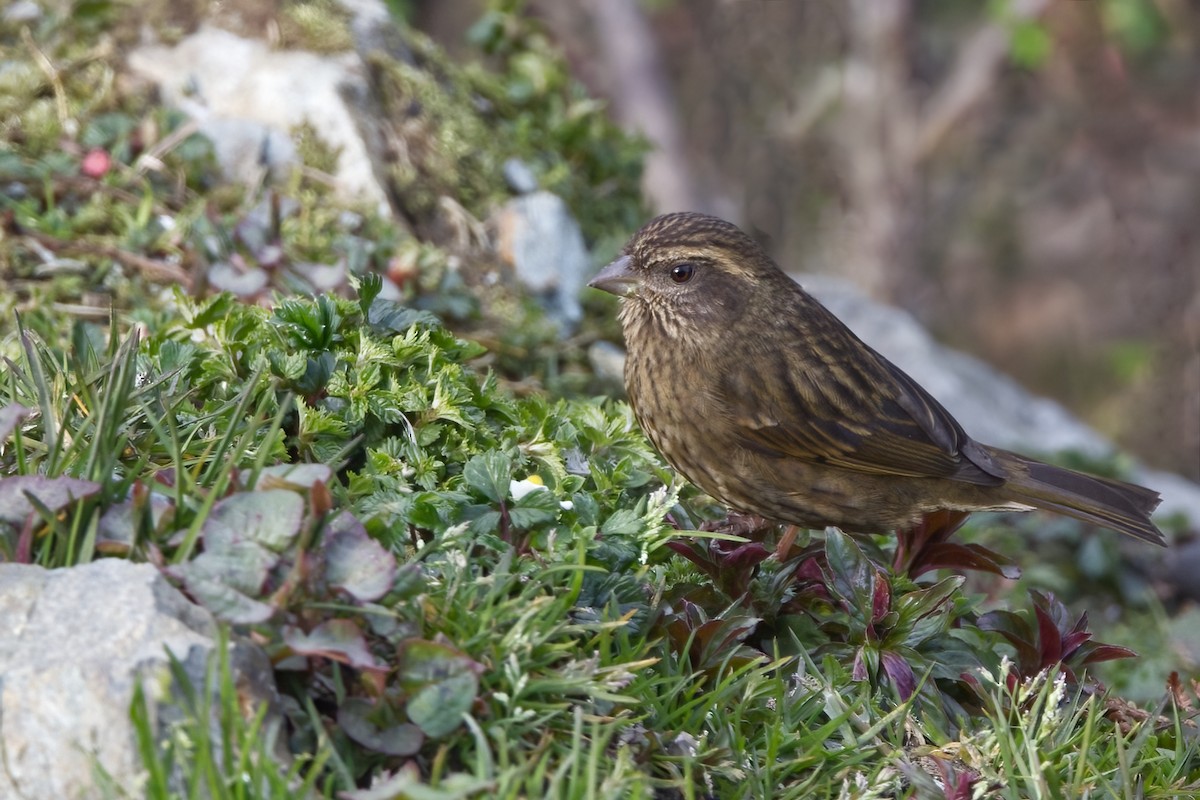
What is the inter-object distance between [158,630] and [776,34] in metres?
9.96

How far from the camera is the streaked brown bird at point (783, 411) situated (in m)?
3.96

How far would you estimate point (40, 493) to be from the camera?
2.53 metres

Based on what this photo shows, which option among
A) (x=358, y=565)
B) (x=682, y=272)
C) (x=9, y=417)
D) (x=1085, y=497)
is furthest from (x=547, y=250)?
(x=358, y=565)

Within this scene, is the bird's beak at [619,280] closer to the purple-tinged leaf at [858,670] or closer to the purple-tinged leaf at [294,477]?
the purple-tinged leaf at [858,670]

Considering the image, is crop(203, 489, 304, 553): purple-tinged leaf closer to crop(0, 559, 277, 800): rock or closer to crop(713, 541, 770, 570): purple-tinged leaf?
crop(0, 559, 277, 800): rock

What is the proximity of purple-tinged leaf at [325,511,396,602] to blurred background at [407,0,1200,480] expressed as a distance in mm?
8013

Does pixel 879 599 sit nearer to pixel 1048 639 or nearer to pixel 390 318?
pixel 1048 639

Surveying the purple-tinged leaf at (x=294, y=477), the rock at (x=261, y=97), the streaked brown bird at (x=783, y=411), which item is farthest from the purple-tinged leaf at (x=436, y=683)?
the rock at (x=261, y=97)

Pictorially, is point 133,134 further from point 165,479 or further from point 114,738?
point 114,738

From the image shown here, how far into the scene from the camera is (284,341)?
11.7 ft

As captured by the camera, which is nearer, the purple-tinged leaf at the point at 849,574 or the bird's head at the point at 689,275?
the purple-tinged leaf at the point at 849,574

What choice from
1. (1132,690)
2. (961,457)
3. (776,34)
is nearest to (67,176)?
(961,457)

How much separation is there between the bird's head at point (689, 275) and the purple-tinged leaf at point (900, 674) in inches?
51.5

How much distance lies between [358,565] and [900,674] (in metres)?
1.43
